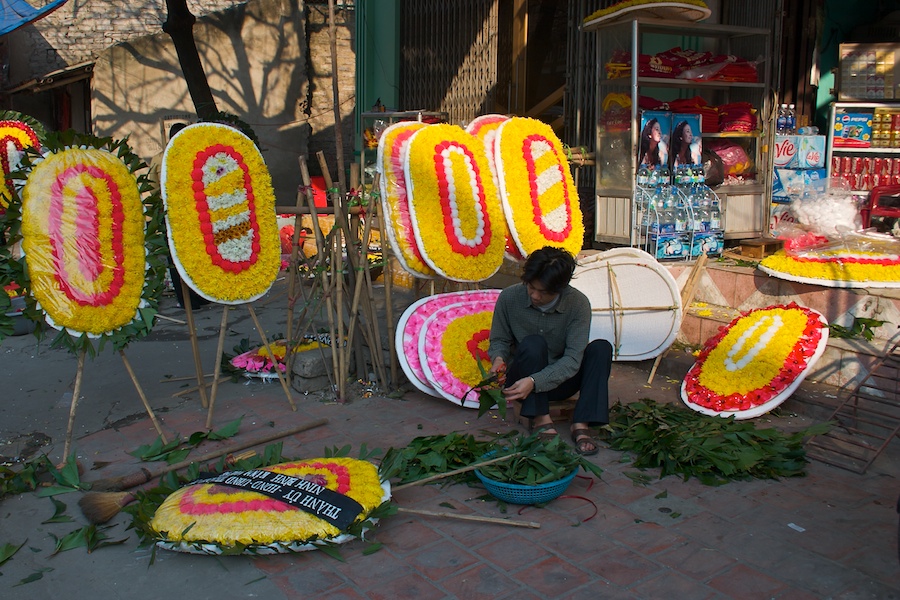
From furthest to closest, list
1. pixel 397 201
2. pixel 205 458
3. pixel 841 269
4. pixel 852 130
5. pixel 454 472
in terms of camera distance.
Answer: pixel 852 130
pixel 841 269
pixel 397 201
pixel 205 458
pixel 454 472

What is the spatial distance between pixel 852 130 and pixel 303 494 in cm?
615

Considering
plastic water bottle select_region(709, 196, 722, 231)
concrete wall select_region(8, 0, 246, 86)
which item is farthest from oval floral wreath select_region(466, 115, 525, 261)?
concrete wall select_region(8, 0, 246, 86)

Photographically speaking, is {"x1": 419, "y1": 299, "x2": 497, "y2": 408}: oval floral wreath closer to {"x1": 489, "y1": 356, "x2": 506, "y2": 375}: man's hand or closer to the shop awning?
{"x1": 489, "y1": 356, "x2": 506, "y2": 375}: man's hand

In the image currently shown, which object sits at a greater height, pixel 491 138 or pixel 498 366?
pixel 491 138

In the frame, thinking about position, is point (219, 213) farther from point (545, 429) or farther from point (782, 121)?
point (782, 121)

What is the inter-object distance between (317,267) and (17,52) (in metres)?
12.0

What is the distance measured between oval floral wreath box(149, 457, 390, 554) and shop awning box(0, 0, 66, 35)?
8.84 meters

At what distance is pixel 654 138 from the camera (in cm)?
634

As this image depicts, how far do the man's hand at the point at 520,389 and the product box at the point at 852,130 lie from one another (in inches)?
192

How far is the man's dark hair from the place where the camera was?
3814 mm

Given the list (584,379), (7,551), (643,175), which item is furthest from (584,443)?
(643,175)

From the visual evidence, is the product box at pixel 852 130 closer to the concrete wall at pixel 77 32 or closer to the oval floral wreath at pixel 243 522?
the oval floral wreath at pixel 243 522

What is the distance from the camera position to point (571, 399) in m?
4.35

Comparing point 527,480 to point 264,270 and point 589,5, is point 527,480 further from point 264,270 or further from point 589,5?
point 589,5
